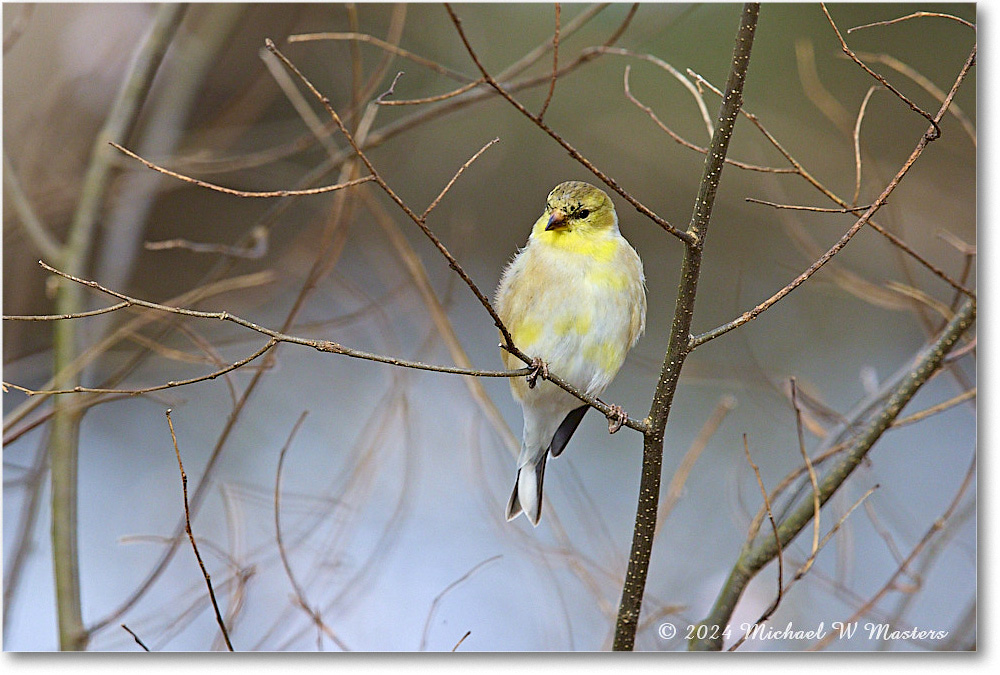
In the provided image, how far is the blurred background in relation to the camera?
1667mm

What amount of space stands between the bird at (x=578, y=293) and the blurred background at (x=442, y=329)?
8.2 inches

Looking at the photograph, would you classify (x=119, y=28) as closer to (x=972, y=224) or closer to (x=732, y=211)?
(x=732, y=211)

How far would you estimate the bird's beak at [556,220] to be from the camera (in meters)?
1.46

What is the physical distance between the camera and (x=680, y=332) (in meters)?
1.10

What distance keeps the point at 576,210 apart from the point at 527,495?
0.57 m

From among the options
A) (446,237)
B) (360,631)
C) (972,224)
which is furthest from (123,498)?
(972,224)

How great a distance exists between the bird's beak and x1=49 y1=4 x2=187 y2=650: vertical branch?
90cm

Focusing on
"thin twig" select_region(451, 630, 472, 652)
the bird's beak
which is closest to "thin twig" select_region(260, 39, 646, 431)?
the bird's beak

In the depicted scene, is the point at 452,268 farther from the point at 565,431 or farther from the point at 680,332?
the point at 565,431

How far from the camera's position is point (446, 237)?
2.13 meters

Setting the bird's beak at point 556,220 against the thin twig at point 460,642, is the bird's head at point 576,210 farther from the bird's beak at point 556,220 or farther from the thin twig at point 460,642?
the thin twig at point 460,642

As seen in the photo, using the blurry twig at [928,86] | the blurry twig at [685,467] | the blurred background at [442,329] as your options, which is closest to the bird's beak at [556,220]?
the blurred background at [442,329]

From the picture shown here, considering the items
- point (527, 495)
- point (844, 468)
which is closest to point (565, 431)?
point (527, 495)

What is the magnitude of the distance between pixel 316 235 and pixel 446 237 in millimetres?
360
